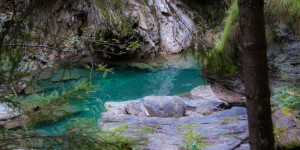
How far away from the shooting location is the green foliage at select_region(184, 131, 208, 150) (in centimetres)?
334

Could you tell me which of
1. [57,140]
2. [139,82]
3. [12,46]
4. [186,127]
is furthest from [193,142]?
[139,82]

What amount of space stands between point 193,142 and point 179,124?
76cm

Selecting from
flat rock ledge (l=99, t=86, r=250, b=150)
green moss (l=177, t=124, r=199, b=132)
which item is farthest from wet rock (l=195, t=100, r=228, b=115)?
green moss (l=177, t=124, r=199, b=132)

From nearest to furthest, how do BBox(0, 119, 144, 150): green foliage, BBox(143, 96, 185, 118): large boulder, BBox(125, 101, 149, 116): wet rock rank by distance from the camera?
BBox(0, 119, 144, 150): green foliage → BBox(143, 96, 185, 118): large boulder → BBox(125, 101, 149, 116): wet rock

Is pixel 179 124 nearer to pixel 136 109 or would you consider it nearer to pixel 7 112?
pixel 136 109

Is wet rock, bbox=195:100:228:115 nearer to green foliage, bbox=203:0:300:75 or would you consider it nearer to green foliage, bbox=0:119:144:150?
green foliage, bbox=203:0:300:75

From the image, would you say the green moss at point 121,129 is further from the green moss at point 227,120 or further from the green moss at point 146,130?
the green moss at point 227,120

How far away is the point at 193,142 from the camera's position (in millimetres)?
3461

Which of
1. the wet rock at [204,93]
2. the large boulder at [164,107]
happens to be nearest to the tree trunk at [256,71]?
the large boulder at [164,107]

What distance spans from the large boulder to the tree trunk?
4149 mm

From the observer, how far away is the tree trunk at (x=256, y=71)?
3.57 ft

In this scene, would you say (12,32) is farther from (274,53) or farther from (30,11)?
(274,53)

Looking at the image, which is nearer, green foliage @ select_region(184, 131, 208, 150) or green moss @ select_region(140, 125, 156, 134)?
green foliage @ select_region(184, 131, 208, 150)

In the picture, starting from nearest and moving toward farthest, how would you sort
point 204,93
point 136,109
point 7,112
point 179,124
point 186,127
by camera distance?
1. point 7,112
2. point 186,127
3. point 179,124
4. point 136,109
5. point 204,93
